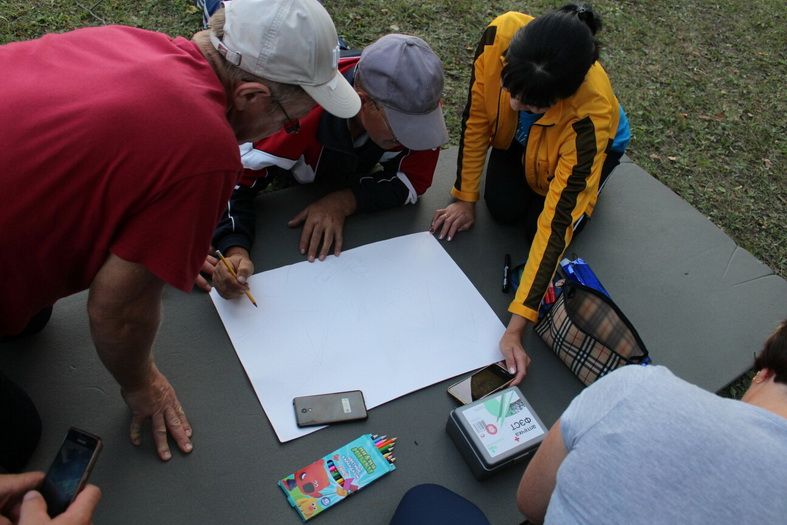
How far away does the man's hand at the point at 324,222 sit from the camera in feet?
5.66

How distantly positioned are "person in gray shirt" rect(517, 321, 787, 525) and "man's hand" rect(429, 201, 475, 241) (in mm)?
1126

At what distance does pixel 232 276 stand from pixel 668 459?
1133 mm

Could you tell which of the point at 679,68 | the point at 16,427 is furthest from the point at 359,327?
the point at 679,68

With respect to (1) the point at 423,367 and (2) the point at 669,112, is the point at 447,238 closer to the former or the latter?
(1) the point at 423,367

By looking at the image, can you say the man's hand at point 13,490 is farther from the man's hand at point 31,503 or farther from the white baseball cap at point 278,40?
the white baseball cap at point 278,40

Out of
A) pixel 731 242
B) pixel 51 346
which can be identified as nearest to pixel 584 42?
pixel 731 242

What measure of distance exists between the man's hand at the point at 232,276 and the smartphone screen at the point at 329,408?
1.17 ft

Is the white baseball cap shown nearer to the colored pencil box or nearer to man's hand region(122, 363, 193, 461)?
man's hand region(122, 363, 193, 461)

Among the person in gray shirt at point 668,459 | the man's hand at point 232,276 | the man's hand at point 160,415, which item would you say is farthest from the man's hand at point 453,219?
the person in gray shirt at point 668,459

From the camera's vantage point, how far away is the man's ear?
1.07 m

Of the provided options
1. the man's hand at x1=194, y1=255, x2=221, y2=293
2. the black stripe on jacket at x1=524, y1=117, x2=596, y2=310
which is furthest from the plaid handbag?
the man's hand at x1=194, y1=255, x2=221, y2=293

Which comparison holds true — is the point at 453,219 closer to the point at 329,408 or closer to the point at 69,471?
the point at 329,408

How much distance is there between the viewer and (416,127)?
60.4 inches

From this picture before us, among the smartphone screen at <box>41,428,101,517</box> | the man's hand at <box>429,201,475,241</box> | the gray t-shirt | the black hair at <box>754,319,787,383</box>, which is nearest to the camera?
the gray t-shirt
